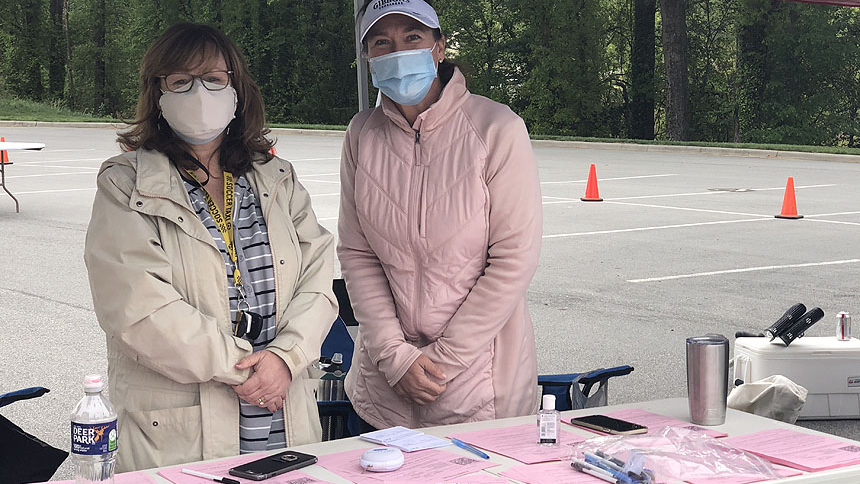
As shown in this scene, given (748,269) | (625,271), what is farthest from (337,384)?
(748,269)

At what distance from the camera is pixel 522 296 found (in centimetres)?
411

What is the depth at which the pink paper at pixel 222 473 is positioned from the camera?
10.0 ft

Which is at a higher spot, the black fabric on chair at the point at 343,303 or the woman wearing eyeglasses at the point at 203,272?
the woman wearing eyeglasses at the point at 203,272

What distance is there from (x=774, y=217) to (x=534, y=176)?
1140cm

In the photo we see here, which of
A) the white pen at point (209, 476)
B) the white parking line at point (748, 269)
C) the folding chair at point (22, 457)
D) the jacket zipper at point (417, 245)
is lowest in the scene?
the white parking line at point (748, 269)

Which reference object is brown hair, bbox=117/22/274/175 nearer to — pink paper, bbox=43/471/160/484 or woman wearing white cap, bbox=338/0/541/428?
woman wearing white cap, bbox=338/0/541/428

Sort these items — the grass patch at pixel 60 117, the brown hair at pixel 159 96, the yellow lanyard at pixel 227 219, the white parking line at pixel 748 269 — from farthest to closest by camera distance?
Result: the grass patch at pixel 60 117 → the white parking line at pixel 748 269 → the brown hair at pixel 159 96 → the yellow lanyard at pixel 227 219

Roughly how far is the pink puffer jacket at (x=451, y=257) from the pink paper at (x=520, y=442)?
0.48 metres

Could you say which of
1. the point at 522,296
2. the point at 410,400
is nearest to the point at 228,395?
the point at 410,400

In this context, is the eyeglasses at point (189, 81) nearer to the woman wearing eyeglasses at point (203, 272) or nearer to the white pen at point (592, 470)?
the woman wearing eyeglasses at point (203, 272)

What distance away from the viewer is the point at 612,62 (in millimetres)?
36562

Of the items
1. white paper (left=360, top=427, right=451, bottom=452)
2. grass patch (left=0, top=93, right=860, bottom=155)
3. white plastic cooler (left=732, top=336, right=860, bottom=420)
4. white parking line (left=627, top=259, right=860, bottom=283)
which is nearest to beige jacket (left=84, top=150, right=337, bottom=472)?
white paper (left=360, top=427, right=451, bottom=452)

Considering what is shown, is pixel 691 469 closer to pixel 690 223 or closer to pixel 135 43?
pixel 690 223

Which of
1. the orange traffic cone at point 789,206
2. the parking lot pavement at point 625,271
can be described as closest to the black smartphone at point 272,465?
the parking lot pavement at point 625,271
